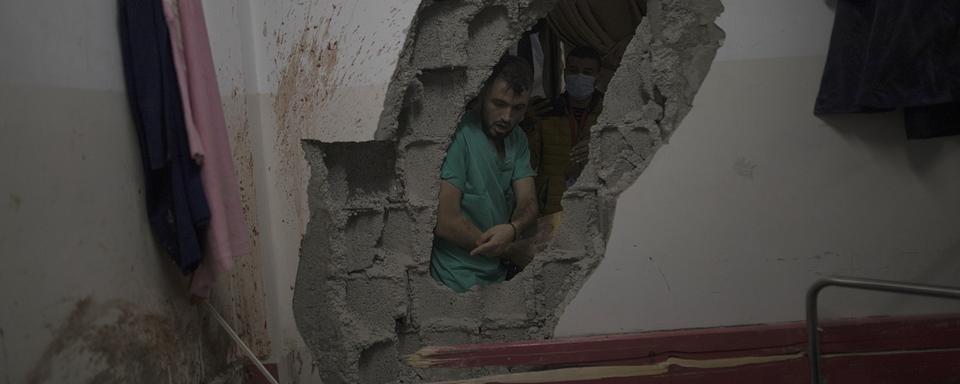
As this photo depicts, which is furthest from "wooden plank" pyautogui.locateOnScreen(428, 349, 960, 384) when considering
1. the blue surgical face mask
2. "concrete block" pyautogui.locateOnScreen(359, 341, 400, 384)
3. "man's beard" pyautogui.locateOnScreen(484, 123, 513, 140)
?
the blue surgical face mask

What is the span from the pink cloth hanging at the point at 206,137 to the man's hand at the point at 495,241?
0.80 m

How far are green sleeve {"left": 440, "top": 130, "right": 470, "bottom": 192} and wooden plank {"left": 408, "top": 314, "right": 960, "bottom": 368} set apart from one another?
1.92 ft

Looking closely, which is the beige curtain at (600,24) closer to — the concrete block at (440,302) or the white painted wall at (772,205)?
the white painted wall at (772,205)

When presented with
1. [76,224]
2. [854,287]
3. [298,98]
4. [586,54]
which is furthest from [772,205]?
[76,224]

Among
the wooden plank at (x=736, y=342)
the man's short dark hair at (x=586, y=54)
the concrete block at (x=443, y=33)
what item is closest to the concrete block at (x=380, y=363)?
the wooden plank at (x=736, y=342)

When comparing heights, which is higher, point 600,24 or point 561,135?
point 600,24

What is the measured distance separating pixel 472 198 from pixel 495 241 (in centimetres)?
17

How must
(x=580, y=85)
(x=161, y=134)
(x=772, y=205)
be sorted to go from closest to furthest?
(x=161, y=134) < (x=772, y=205) < (x=580, y=85)

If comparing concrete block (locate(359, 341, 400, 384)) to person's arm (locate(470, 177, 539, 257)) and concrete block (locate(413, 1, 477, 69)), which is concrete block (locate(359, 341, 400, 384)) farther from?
concrete block (locate(413, 1, 477, 69))

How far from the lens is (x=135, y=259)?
1.67m

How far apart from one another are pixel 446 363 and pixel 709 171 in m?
1.08

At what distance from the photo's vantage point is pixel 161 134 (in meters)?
1.63

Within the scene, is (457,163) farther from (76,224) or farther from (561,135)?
(76,224)

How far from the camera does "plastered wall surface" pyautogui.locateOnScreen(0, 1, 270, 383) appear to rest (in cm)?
132
